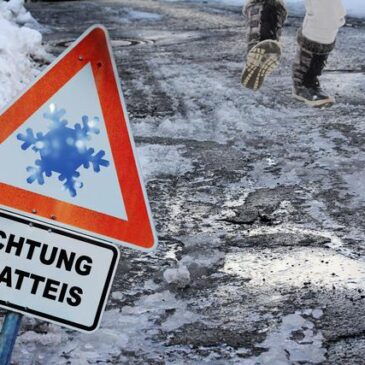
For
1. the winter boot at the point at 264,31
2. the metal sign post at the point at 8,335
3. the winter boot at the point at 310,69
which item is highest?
the metal sign post at the point at 8,335

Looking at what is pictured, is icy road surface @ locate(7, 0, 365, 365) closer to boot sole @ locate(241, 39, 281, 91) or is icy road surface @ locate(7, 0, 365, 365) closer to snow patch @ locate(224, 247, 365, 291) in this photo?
snow patch @ locate(224, 247, 365, 291)

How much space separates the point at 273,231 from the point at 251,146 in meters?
1.63

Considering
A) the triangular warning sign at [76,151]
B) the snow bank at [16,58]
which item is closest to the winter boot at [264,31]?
the snow bank at [16,58]

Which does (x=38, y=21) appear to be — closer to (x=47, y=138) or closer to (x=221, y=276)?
(x=221, y=276)

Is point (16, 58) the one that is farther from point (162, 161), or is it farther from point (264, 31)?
point (264, 31)

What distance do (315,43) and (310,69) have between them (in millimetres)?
291

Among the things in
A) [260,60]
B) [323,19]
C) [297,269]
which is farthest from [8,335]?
[323,19]

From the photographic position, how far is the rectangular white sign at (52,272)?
2.08 m

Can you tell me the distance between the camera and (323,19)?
4.70 m

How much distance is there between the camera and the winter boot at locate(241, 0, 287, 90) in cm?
442

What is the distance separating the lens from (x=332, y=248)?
12.1 feet

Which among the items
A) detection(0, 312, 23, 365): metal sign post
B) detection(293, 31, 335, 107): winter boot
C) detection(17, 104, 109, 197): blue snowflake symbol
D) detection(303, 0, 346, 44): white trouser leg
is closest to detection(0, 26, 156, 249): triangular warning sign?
detection(17, 104, 109, 197): blue snowflake symbol

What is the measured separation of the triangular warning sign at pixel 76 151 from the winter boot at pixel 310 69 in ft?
10.0

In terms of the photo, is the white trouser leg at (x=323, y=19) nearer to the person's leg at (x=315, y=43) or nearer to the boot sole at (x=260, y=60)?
the person's leg at (x=315, y=43)
